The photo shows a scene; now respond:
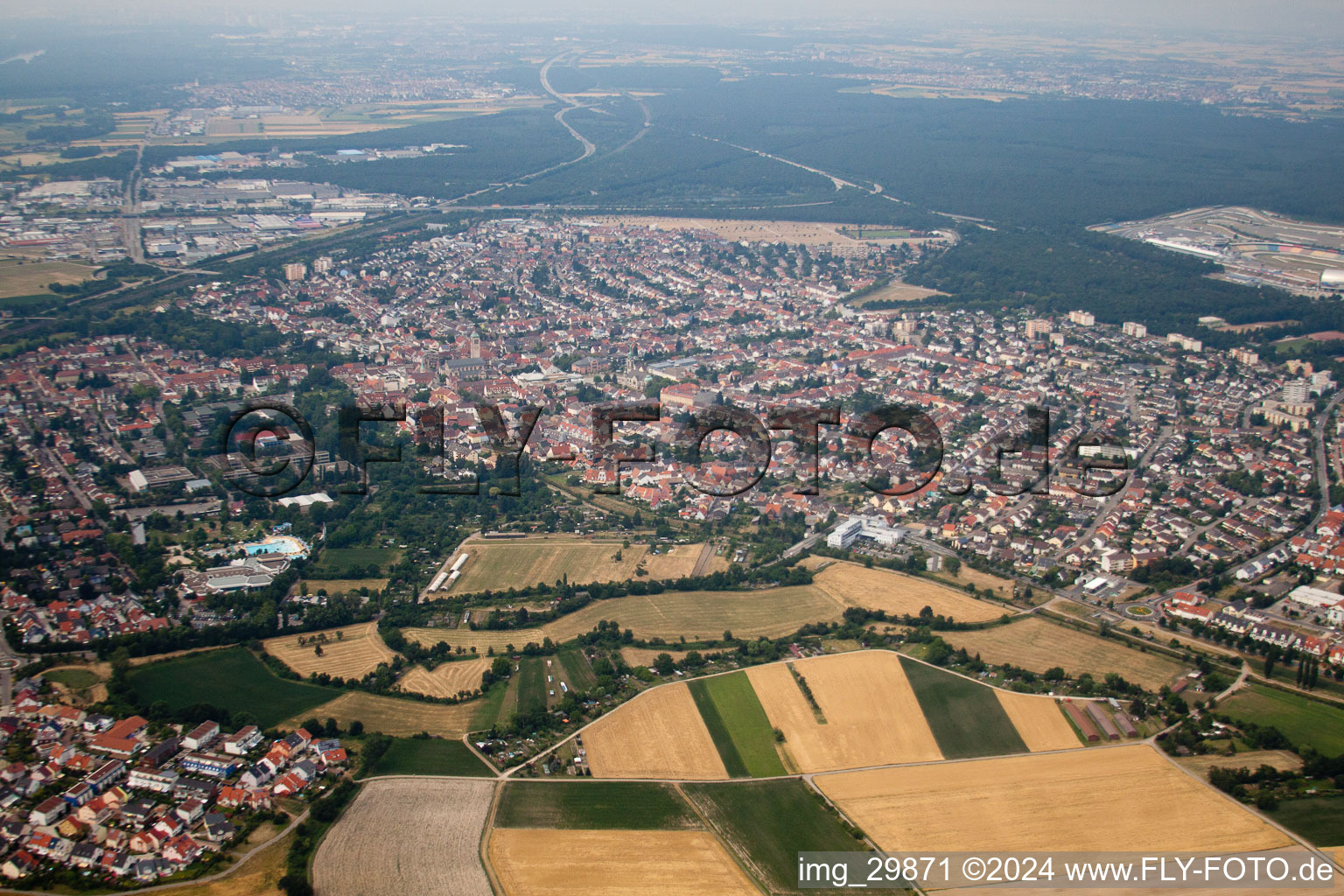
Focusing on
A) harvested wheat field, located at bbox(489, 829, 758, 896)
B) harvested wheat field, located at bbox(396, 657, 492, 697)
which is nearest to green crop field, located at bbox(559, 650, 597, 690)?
harvested wheat field, located at bbox(396, 657, 492, 697)

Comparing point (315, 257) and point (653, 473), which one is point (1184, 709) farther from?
point (315, 257)

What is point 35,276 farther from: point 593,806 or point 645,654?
point 593,806

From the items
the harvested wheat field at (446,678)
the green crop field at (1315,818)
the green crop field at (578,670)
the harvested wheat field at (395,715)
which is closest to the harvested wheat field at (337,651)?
the harvested wheat field at (446,678)

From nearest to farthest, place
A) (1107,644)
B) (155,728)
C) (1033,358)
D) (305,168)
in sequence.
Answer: (155,728)
(1107,644)
(1033,358)
(305,168)

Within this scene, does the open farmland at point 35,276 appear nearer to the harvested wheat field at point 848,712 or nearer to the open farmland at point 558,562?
the open farmland at point 558,562

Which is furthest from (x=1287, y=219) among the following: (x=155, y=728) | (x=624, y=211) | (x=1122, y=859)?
(x=155, y=728)

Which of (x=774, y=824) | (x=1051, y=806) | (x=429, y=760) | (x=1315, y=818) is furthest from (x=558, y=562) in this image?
(x=1315, y=818)
